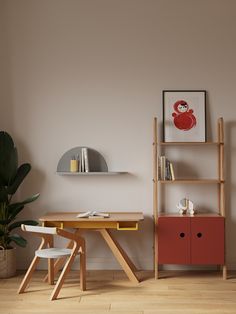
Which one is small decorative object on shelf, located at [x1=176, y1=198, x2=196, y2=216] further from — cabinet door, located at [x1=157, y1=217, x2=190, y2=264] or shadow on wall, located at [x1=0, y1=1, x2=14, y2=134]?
shadow on wall, located at [x1=0, y1=1, x2=14, y2=134]

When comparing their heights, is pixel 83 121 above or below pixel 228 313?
above

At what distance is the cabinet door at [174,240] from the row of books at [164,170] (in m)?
0.42

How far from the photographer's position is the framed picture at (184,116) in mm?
4980

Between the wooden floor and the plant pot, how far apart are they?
0.09m

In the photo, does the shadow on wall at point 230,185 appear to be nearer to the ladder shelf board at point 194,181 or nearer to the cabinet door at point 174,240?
the ladder shelf board at point 194,181

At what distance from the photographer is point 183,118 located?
5.00 meters

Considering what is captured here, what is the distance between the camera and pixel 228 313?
11.8 feet

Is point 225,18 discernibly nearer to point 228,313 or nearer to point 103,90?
point 103,90

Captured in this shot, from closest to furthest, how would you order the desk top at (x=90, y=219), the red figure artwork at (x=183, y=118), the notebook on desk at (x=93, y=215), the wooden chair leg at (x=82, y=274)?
1. the wooden chair leg at (x=82, y=274)
2. the desk top at (x=90, y=219)
3. the notebook on desk at (x=93, y=215)
4. the red figure artwork at (x=183, y=118)

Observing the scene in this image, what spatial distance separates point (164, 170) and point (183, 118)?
2.01 ft

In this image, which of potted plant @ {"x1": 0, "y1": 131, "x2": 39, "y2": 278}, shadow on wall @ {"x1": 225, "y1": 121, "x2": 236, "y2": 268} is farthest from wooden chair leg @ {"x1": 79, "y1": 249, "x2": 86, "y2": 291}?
shadow on wall @ {"x1": 225, "y1": 121, "x2": 236, "y2": 268}

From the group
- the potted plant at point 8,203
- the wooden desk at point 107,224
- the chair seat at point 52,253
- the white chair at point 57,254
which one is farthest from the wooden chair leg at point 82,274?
the potted plant at point 8,203

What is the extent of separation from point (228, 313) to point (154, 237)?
143 cm

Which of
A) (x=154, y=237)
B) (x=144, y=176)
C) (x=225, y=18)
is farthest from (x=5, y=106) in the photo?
(x=225, y=18)
